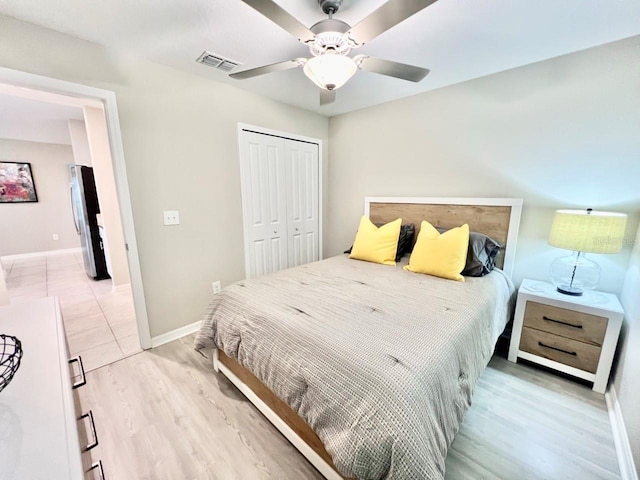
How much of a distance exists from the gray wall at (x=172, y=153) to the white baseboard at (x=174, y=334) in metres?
0.05

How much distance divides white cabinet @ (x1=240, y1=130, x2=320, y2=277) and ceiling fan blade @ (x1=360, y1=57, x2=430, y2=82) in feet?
5.19

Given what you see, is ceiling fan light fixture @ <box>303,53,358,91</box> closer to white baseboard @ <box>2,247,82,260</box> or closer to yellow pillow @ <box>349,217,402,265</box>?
yellow pillow @ <box>349,217,402,265</box>

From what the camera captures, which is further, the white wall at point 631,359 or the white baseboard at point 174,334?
the white baseboard at point 174,334

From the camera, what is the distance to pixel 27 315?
1153 mm

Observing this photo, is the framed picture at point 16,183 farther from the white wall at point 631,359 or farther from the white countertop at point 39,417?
the white wall at point 631,359

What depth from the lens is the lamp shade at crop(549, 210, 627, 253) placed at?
165 centimetres

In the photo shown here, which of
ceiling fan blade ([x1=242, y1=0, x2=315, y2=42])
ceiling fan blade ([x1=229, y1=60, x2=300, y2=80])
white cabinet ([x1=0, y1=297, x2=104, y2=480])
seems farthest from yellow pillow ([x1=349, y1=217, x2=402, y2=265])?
white cabinet ([x1=0, y1=297, x2=104, y2=480])

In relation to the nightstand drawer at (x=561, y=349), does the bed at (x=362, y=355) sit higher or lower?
higher

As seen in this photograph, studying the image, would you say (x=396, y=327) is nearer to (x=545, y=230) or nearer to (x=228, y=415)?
(x=228, y=415)

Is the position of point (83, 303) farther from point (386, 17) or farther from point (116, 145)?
point (386, 17)

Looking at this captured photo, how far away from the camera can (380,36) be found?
175cm

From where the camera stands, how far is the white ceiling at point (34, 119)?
324cm

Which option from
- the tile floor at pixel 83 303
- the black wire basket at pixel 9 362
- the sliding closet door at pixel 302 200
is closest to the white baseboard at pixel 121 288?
the tile floor at pixel 83 303

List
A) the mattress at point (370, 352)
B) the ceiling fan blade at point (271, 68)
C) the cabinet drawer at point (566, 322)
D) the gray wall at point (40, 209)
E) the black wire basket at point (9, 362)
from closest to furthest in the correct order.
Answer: the black wire basket at point (9, 362) < the mattress at point (370, 352) < the ceiling fan blade at point (271, 68) < the cabinet drawer at point (566, 322) < the gray wall at point (40, 209)
